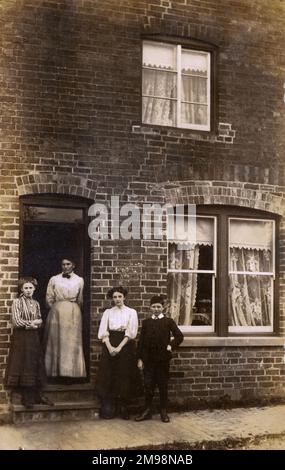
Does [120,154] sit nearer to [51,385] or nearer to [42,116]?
[42,116]

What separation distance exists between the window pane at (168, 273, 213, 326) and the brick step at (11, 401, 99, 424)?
1.91m

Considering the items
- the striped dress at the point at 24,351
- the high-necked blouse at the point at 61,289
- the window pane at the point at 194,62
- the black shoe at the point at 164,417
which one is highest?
the window pane at the point at 194,62

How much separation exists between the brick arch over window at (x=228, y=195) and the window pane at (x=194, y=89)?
1.32 m

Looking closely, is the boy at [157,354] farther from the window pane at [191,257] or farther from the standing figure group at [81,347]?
the window pane at [191,257]

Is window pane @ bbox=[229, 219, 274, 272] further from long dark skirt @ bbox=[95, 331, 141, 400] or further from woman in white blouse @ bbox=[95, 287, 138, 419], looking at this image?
long dark skirt @ bbox=[95, 331, 141, 400]

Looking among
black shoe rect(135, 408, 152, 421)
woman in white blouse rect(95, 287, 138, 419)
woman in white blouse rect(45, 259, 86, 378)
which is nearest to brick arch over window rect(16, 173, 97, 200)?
woman in white blouse rect(45, 259, 86, 378)

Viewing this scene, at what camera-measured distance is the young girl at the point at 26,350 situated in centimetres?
837

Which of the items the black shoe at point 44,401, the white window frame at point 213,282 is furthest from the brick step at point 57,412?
the white window frame at point 213,282

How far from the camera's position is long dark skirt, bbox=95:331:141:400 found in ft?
28.3

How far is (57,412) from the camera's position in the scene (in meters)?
8.59

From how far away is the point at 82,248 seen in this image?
9.36 metres

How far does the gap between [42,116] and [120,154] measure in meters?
1.23

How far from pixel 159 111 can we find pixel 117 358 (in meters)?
3.70
